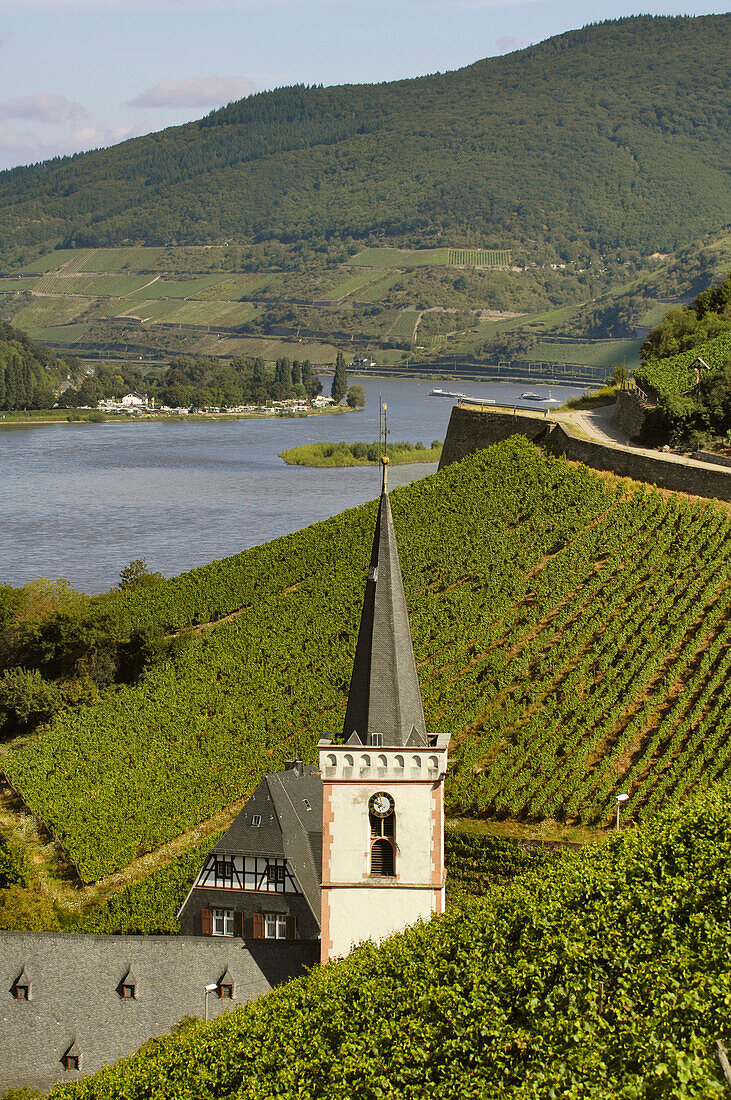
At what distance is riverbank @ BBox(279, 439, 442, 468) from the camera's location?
4343 inches

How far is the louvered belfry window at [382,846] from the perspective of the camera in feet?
65.6

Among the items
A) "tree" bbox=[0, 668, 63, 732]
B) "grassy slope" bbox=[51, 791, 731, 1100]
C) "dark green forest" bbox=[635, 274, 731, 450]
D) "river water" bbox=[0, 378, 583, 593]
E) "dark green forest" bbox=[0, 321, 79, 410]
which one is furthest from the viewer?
"dark green forest" bbox=[0, 321, 79, 410]

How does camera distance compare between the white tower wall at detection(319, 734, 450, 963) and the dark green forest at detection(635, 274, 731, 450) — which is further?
the dark green forest at detection(635, 274, 731, 450)

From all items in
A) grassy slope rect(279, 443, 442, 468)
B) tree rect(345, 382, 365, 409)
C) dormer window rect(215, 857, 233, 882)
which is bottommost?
dormer window rect(215, 857, 233, 882)

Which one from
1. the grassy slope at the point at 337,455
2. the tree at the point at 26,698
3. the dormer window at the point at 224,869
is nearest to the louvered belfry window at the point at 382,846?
the dormer window at the point at 224,869

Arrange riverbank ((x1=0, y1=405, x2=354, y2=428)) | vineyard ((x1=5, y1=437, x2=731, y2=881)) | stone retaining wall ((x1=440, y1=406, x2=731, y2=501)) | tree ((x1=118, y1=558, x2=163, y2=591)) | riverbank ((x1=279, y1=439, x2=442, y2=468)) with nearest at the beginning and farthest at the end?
vineyard ((x1=5, y1=437, x2=731, y2=881)) → stone retaining wall ((x1=440, y1=406, x2=731, y2=501)) → tree ((x1=118, y1=558, x2=163, y2=591)) → riverbank ((x1=279, y1=439, x2=442, y2=468)) → riverbank ((x1=0, y1=405, x2=354, y2=428))

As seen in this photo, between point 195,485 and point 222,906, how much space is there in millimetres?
78216

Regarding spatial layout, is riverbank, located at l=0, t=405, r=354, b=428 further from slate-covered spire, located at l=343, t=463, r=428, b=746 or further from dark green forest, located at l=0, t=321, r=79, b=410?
slate-covered spire, located at l=343, t=463, r=428, b=746

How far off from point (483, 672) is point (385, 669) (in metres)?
17.9

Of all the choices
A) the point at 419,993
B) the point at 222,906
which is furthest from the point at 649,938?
the point at 222,906

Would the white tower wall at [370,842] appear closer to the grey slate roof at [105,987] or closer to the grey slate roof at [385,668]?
the grey slate roof at [385,668]

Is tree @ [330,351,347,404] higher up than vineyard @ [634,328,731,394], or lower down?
lower down

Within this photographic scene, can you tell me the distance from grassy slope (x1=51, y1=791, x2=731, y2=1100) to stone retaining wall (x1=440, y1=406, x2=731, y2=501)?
78.4 feet

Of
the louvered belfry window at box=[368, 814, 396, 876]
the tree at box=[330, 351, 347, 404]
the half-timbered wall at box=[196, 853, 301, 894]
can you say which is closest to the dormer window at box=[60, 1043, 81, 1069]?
the louvered belfry window at box=[368, 814, 396, 876]
